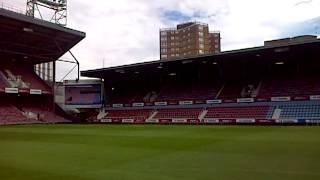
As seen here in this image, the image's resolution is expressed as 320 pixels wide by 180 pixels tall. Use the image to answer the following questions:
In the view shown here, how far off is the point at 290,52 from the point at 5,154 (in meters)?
37.0

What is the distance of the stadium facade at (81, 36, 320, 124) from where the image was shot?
1764 inches

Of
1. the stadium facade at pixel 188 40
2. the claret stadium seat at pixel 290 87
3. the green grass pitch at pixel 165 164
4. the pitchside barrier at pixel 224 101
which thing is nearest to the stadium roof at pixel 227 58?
the claret stadium seat at pixel 290 87

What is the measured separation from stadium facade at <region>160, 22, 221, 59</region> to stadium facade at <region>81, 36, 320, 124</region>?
4669cm

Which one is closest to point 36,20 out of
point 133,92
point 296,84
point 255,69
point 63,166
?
point 133,92

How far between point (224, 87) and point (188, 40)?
5646 cm

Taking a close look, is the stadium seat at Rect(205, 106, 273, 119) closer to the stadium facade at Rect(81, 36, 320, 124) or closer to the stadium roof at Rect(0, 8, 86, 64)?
the stadium facade at Rect(81, 36, 320, 124)

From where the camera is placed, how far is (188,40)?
10906 centimetres

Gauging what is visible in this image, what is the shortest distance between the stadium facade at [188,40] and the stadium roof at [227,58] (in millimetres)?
48128

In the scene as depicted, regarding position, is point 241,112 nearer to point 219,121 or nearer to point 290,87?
point 219,121

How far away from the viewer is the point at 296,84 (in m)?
47.9

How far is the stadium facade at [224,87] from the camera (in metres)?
44.8

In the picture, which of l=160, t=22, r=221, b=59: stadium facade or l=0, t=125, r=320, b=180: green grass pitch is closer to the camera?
l=0, t=125, r=320, b=180: green grass pitch

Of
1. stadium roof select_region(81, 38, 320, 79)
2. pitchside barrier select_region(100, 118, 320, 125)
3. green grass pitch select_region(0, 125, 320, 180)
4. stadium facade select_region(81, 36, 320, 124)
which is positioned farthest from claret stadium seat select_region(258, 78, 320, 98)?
green grass pitch select_region(0, 125, 320, 180)

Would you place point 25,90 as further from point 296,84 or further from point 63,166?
point 63,166
